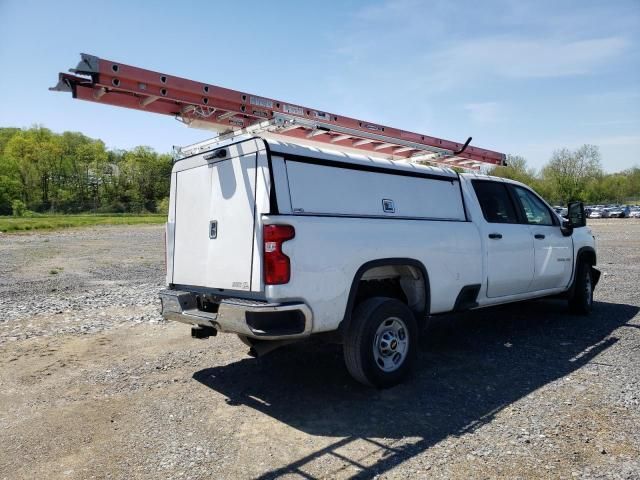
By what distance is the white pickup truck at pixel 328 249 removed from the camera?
396cm

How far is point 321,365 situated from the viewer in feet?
18.0

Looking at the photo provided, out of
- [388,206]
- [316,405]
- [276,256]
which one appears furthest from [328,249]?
[316,405]

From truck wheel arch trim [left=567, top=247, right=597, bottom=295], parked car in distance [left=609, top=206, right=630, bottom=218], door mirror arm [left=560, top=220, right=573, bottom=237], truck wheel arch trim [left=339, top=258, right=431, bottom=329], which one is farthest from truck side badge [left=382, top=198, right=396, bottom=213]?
parked car in distance [left=609, top=206, right=630, bottom=218]

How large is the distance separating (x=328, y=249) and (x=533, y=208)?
4083 mm

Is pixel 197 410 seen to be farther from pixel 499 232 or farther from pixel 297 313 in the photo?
pixel 499 232

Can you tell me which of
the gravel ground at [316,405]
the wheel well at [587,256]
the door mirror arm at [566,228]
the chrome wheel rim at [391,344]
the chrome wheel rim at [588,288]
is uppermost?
the door mirror arm at [566,228]

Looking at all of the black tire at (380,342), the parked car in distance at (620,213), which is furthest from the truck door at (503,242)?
the parked car in distance at (620,213)

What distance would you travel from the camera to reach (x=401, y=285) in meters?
5.09

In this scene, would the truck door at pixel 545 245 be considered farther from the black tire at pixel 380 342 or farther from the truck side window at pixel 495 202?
the black tire at pixel 380 342

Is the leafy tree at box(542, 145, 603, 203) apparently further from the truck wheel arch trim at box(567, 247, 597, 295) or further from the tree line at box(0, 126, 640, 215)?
the truck wheel arch trim at box(567, 247, 597, 295)

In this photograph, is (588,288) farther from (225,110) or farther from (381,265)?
(225,110)

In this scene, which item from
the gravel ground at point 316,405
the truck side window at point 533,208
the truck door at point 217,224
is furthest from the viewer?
the truck side window at point 533,208

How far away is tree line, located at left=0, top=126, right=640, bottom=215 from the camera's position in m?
81.1

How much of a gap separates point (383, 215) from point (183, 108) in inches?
85.3
